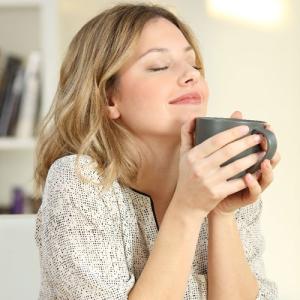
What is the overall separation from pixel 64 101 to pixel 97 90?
0.28 ft

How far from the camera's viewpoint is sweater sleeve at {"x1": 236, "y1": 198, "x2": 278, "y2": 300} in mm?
1230

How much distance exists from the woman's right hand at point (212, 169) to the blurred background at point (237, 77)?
3.03 ft

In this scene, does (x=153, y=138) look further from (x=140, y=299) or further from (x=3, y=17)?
(x=3, y=17)

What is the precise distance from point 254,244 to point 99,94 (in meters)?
0.46

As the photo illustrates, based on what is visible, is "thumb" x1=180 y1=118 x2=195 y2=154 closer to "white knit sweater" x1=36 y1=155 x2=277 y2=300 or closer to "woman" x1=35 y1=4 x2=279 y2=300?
"woman" x1=35 y1=4 x2=279 y2=300

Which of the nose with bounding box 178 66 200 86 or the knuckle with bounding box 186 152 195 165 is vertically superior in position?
the nose with bounding box 178 66 200 86

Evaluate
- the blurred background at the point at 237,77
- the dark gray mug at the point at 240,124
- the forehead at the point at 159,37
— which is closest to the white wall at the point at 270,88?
the blurred background at the point at 237,77

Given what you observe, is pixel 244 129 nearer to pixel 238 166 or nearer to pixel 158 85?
pixel 238 166

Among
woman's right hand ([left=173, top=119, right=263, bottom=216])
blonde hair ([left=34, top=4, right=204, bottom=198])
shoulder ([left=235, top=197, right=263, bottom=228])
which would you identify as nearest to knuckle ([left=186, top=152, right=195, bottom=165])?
woman's right hand ([left=173, top=119, right=263, bottom=216])

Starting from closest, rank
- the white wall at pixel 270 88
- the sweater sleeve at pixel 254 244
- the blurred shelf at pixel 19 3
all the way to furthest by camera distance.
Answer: the sweater sleeve at pixel 254 244 → the blurred shelf at pixel 19 3 → the white wall at pixel 270 88

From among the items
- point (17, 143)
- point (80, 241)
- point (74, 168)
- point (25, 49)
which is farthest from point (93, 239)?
point (25, 49)

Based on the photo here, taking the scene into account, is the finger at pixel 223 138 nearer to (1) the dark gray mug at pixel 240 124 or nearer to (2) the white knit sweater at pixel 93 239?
(1) the dark gray mug at pixel 240 124

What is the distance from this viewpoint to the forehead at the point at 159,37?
1.12 metres

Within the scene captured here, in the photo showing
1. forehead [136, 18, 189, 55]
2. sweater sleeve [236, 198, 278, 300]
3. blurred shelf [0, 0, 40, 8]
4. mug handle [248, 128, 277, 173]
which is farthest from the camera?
blurred shelf [0, 0, 40, 8]
